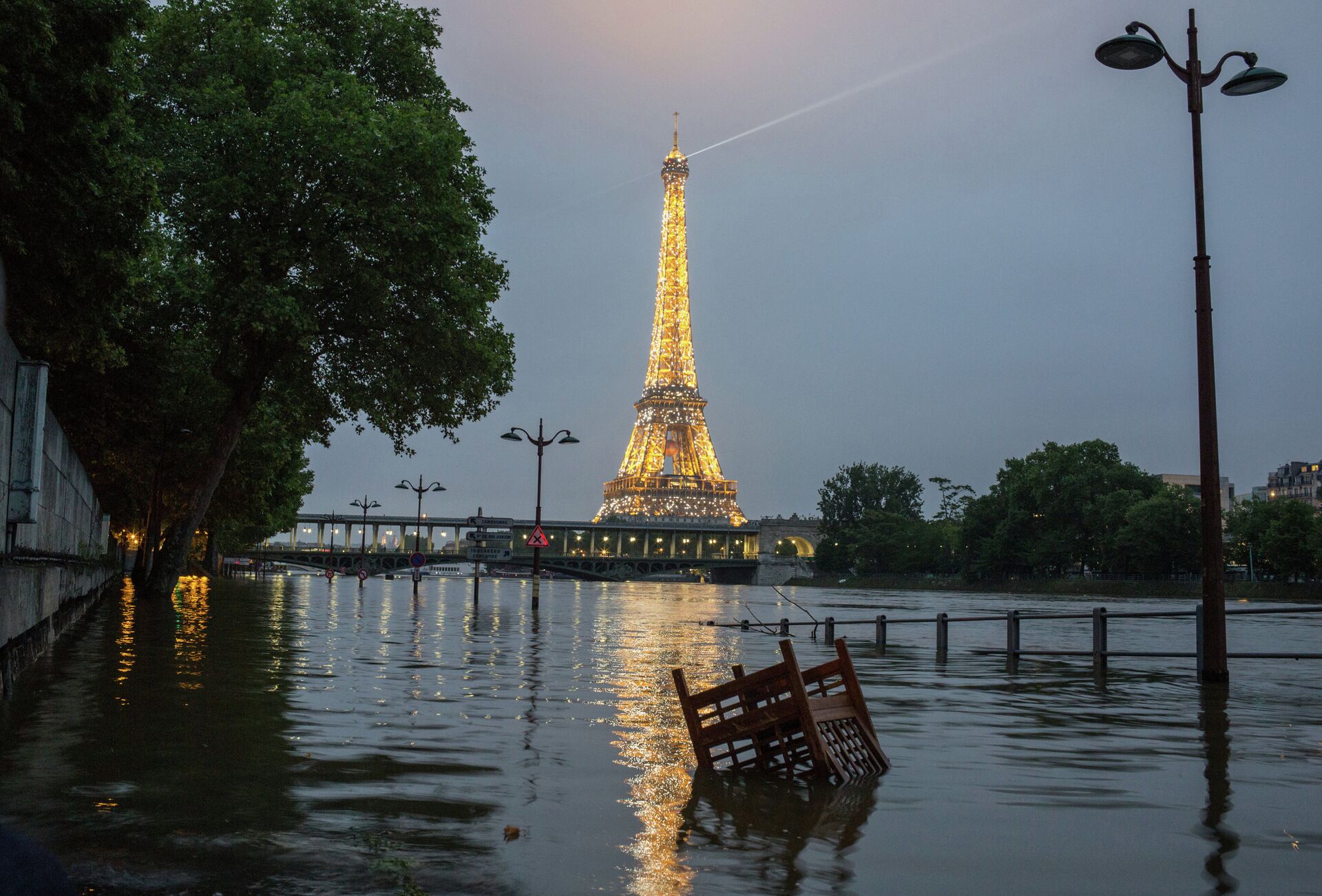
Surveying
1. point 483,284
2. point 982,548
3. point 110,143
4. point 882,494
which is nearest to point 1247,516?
point 982,548

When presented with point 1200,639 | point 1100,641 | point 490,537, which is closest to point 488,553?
point 490,537

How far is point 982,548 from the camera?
407 ft

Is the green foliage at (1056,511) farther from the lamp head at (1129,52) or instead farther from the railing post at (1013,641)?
the lamp head at (1129,52)

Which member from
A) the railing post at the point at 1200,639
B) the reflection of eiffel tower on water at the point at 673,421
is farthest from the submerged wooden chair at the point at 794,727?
the reflection of eiffel tower on water at the point at 673,421

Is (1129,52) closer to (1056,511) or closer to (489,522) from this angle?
(489,522)

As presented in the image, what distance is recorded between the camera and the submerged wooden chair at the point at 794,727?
8.43 m

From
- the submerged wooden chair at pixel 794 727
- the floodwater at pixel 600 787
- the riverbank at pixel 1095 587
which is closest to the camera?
the floodwater at pixel 600 787

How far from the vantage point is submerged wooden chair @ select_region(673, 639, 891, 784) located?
8430 millimetres

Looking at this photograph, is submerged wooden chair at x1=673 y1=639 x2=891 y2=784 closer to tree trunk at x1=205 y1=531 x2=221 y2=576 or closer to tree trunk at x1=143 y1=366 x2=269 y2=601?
tree trunk at x1=143 y1=366 x2=269 y2=601

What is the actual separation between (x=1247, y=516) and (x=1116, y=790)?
115364 mm

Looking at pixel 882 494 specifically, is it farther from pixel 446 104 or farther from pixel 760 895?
pixel 760 895

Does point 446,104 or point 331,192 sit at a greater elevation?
point 446,104

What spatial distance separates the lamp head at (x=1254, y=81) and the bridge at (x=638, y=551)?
143691mm

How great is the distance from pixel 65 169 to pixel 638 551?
168 metres
